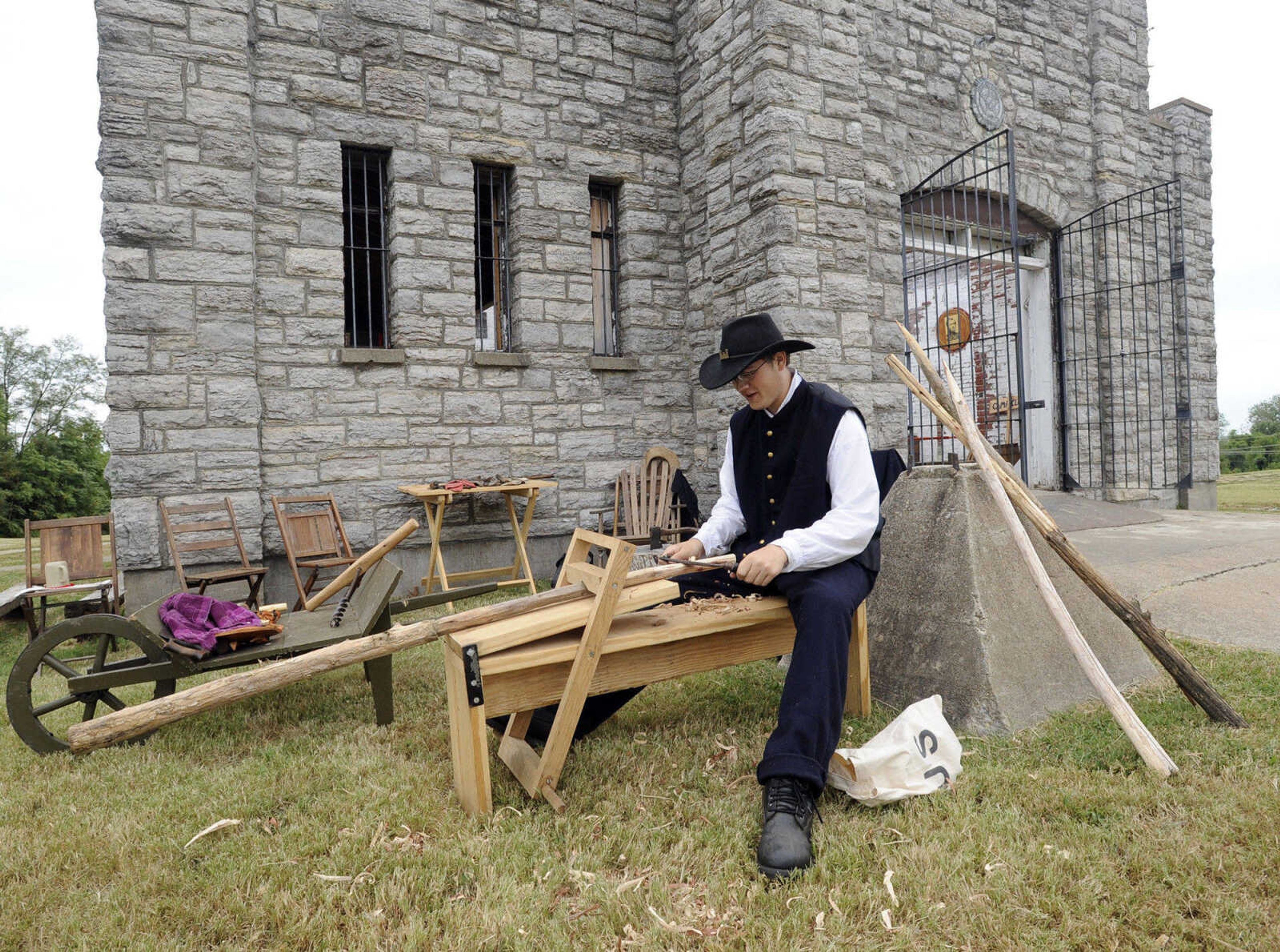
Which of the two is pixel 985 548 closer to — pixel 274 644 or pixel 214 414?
pixel 274 644

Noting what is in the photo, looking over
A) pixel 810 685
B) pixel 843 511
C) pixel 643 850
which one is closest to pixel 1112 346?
pixel 843 511

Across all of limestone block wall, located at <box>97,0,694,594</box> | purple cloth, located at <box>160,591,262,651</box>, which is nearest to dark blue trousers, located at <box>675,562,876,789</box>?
purple cloth, located at <box>160,591,262,651</box>

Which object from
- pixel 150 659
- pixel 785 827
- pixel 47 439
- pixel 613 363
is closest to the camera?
pixel 785 827

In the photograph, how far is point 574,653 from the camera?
8.58 ft

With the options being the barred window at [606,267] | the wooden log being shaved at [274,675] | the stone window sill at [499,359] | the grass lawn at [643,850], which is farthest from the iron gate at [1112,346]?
the wooden log being shaved at [274,675]

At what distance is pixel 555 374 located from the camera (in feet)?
24.0

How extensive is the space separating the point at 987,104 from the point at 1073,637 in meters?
7.42

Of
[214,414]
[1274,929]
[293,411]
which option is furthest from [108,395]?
[1274,929]

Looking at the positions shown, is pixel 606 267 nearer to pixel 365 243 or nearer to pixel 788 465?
pixel 365 243

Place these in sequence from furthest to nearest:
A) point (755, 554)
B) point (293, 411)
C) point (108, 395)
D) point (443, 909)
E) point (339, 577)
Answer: point (293, 411) → point (108, 395) → point (339, 577) → point (755, 554) → point (443, 909)

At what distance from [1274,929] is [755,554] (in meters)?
1.61

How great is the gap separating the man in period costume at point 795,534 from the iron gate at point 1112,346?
6951mm

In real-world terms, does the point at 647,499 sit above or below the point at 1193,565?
above

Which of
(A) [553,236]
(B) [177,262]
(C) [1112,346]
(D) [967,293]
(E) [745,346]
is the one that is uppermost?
(A) [553,236]
